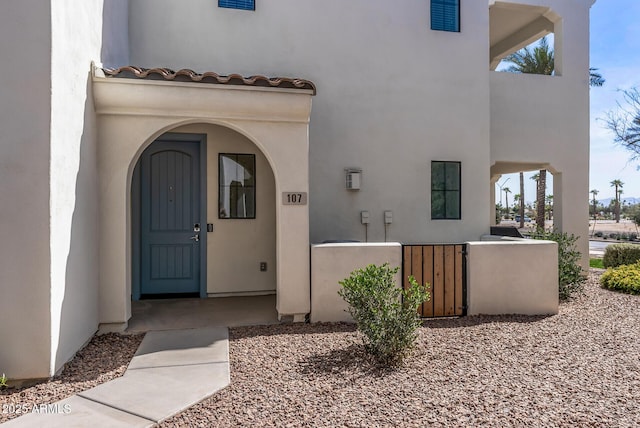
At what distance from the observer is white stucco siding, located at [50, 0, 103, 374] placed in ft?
13.8

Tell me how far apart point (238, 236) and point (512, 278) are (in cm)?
503

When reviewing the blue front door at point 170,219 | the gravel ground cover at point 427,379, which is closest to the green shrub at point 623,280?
the gravel ground cover at point 427,379

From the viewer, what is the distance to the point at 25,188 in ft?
13.2

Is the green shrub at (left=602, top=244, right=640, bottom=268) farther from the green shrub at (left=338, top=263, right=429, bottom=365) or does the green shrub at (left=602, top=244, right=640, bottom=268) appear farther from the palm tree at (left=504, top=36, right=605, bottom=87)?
the green shrub at (left=338, top=263, right=429, bottom=365)

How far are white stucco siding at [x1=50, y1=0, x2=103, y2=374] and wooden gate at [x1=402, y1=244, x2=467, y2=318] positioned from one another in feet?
14.8

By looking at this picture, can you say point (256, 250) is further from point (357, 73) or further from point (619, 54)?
point (619, 54)

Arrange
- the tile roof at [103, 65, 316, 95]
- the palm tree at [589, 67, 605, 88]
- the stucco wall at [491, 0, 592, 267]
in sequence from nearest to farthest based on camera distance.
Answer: the tile roof at [103, 65, 316, 95], the stucco wall at [491, 0, 592, 267], the palm tree at [589, 67, 605, 88]

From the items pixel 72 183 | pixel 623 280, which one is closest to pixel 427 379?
pixel 72 183

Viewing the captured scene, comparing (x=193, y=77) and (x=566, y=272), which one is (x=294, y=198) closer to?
(x=193, y=77)

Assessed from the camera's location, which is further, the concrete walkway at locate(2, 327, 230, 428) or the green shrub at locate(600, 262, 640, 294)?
the green shrub at locate(600, 262, 640, 294)

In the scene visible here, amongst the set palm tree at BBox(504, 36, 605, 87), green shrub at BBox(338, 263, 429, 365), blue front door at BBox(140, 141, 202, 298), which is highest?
palm tree at BBox(504, 36, 605, 87)

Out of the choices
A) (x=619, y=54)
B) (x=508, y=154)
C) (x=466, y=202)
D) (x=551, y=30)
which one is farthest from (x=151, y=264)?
(x=619, y=54)

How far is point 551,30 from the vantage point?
36.1 feet

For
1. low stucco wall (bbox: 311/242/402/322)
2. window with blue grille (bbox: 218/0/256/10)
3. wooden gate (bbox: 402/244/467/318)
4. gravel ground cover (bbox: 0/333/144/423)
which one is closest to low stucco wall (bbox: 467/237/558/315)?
wooden gate (bbox: 402/244/467/318)
